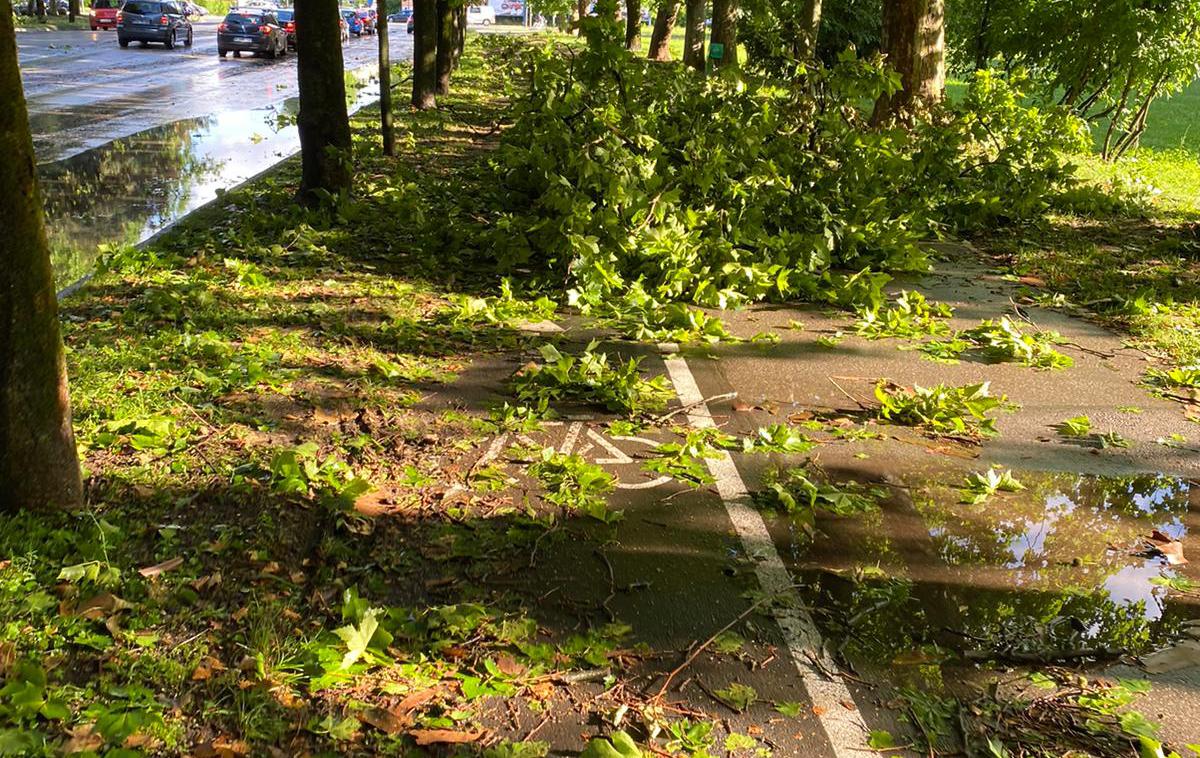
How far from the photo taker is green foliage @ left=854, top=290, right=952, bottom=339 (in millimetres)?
7676

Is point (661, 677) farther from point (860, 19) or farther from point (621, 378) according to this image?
point (860, 19)

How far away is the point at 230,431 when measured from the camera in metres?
5.24

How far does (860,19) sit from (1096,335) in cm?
2182

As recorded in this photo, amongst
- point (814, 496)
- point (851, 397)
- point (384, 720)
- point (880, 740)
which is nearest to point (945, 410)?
point (851, 397)

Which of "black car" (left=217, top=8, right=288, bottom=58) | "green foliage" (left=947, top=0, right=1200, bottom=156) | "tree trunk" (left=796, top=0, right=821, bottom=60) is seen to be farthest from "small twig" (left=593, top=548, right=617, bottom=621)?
"black car" (left=217, top=8, right=288, bottom=58)

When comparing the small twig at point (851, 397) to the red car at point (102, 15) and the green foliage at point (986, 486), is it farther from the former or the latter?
the red car at point (102, 15)

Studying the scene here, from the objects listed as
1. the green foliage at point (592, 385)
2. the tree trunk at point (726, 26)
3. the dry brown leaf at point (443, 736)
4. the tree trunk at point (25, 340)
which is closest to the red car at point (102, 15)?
the tree trunk at point (726, 26)

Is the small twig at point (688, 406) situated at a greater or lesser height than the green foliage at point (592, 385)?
lesser

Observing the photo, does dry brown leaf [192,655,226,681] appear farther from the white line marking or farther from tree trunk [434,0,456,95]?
tree trunk [434,0,456,95]

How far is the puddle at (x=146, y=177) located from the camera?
394 inches

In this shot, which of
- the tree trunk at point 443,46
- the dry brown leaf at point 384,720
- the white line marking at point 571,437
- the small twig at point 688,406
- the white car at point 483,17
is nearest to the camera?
the dry brown leaf at point 384,720

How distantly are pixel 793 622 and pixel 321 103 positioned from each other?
8.71m

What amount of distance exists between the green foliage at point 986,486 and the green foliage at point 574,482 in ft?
5.86

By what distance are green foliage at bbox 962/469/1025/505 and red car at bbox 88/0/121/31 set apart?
5285cm
